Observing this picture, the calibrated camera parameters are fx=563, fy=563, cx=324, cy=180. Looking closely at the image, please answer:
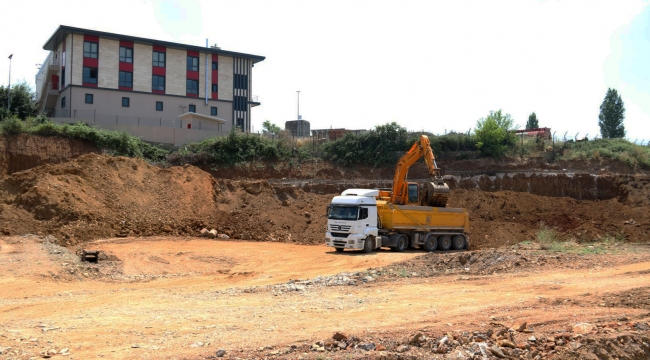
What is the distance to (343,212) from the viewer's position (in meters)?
27.2

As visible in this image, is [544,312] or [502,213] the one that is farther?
[502,213]

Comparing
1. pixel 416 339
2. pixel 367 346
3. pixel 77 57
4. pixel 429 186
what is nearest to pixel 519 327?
pixel 416 339

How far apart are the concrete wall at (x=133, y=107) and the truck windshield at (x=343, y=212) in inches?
1184

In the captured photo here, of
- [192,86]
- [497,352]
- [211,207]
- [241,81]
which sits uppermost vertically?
[241,81]

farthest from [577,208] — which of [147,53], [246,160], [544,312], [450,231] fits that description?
[147,53]

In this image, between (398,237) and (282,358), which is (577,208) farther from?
(282,358)

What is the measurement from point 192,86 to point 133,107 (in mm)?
6962

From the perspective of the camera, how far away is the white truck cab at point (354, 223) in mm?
26953

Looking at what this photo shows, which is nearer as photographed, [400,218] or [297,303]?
[297,303]

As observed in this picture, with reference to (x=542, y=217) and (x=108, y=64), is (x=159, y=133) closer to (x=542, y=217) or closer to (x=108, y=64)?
(x=108, y=64)

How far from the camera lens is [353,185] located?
43.7 metres

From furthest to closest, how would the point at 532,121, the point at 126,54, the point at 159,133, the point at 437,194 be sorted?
the point at 532,121
the point at 126,54
the point at 159,133
the point at 437,194

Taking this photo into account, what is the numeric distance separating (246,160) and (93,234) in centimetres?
1804

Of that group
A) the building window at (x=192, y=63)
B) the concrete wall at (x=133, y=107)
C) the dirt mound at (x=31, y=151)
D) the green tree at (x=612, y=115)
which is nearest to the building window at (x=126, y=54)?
the concrete wall at (x=133, y=107)
